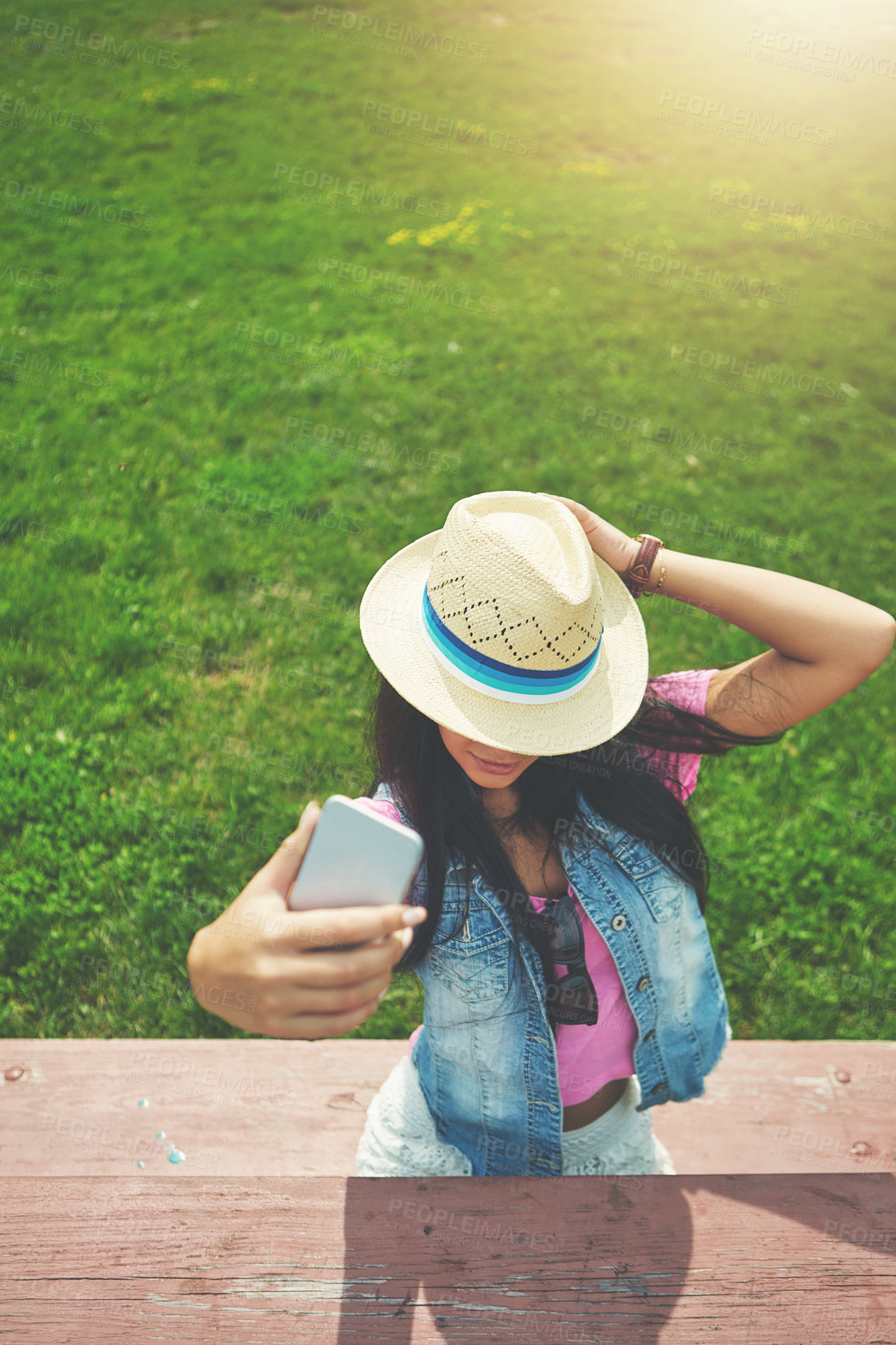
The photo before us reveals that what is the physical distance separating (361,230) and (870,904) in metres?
6.26

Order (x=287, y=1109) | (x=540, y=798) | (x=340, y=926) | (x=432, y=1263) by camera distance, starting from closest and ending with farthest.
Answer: (x=340, y=926), (x=432, y=1263), (x=540, y=798), (x=287, y=1109)

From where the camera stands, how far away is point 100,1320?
4.26ft

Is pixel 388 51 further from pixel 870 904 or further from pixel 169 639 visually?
pixel 870 904

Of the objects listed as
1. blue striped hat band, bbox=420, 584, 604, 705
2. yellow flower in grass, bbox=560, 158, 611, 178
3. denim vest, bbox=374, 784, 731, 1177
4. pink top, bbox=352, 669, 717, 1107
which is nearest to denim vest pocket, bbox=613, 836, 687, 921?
denim vest, bbox=374, 784, 731, 1177

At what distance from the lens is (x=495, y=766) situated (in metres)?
1.61

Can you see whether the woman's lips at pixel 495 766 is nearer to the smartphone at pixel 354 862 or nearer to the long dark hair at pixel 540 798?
the long dark hair at pixel 540 798

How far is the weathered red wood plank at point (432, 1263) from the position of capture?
4.32 feet

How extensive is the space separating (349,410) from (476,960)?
4250mm

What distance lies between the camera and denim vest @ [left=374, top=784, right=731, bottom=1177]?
5.74ft

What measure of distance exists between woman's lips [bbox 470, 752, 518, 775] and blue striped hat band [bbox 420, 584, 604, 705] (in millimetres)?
172

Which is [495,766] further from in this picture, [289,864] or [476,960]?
[289,864]

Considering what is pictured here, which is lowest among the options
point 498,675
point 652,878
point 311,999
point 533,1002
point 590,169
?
point 533,1002

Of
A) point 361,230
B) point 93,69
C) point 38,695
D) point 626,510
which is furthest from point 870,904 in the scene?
point 93,69

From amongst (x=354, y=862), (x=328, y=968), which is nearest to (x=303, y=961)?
(x=328, y=968)
